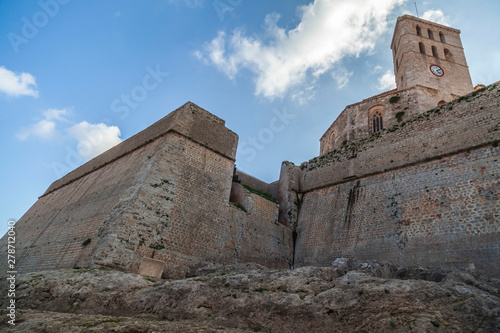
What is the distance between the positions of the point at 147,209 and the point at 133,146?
5.72 meters

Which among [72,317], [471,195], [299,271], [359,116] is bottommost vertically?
[72,317]

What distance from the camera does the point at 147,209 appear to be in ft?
34.9

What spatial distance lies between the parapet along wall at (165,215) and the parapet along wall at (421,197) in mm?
2973

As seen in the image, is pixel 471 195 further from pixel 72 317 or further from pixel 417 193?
pixel 72 317

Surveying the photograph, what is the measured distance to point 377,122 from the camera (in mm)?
20328

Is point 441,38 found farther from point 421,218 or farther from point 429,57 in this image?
point 421,218

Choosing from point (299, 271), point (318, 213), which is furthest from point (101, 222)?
Answer: point (318, 213)

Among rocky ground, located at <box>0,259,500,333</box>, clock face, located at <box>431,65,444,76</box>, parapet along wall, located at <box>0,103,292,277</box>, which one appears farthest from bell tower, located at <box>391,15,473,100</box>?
rocky ground, located at <box>0,259,500,333</box>

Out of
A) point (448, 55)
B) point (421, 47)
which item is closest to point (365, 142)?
point (421, 47)

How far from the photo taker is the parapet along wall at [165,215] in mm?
10125

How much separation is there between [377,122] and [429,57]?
1009cm

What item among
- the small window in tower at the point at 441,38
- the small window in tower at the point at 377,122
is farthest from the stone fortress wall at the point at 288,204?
the small window in tower at the point at 441,38

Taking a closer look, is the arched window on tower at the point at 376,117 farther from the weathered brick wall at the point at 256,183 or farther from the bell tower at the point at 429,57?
the weathered brick wall at the point at 256,183

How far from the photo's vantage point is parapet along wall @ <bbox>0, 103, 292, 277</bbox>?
33.2 feet
